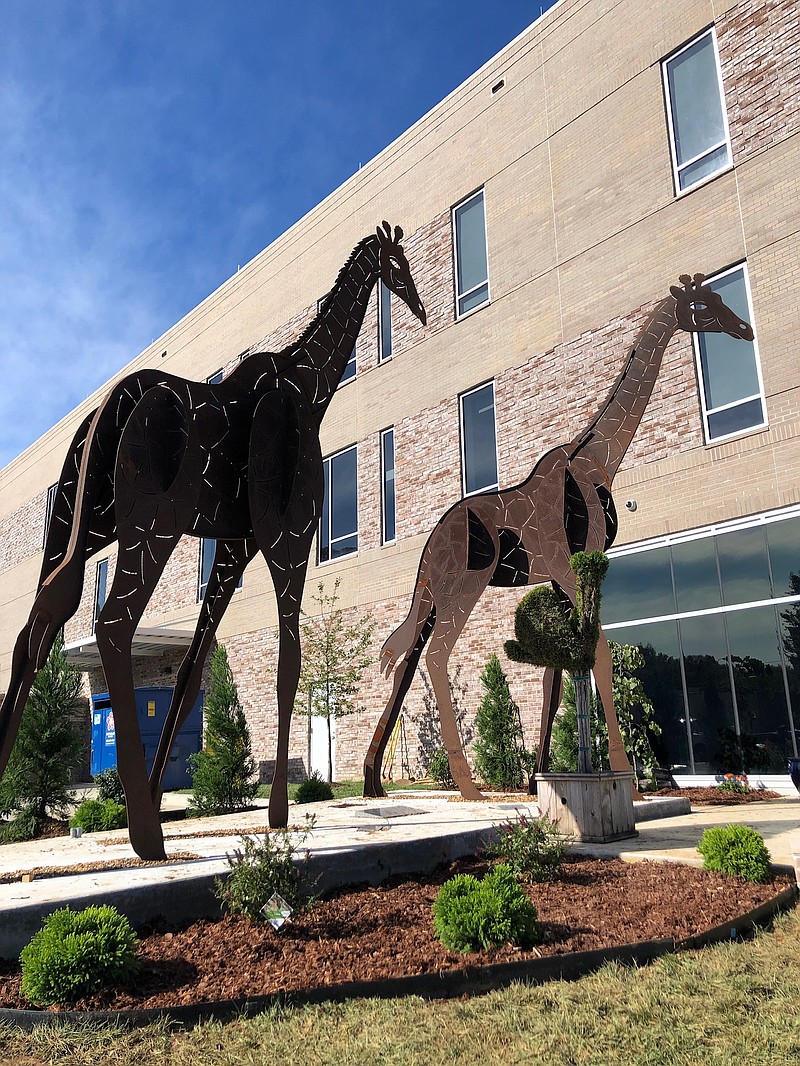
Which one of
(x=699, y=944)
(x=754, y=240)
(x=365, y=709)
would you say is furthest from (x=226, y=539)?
(x=365, y=709)

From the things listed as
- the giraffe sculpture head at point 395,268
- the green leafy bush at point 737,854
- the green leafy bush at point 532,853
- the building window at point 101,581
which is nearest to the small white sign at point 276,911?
the green leafy bush at point 532,853

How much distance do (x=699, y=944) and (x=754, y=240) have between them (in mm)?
12541

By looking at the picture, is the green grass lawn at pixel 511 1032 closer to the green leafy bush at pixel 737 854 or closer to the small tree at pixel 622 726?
the green leafy bush at pixel 737 854

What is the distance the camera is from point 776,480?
1302 centimetres

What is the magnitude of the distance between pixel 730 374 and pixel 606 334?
2897 mm

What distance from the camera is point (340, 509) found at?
22422 millimetres

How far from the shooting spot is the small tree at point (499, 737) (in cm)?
1445

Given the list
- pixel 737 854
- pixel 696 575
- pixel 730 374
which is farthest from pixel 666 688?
pixel 737 854

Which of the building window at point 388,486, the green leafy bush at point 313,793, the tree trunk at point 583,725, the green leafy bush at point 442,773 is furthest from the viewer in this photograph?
the building window at point 388,486

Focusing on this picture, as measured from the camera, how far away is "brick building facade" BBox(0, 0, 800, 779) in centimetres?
1346

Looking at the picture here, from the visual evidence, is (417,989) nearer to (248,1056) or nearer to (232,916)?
(248,1056)

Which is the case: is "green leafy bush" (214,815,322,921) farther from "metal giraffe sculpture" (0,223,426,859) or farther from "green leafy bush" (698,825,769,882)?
"green leafy bush" (698,825,769,882)

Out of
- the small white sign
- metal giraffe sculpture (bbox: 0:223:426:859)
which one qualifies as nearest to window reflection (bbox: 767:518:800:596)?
metal giraffe sculpture (bbox: 0:223:426:859)

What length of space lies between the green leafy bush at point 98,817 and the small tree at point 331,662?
8055mm
